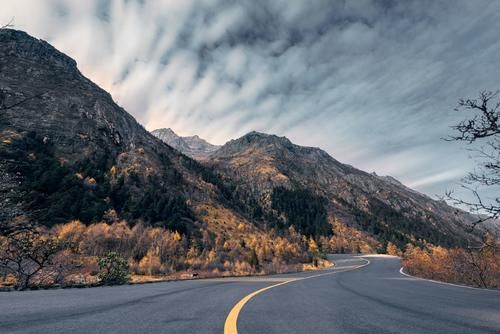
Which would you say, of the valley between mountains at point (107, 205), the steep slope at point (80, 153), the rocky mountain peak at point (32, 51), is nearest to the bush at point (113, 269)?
the valley between mountains at point (107, 205)

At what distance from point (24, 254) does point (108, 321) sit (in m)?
11.7

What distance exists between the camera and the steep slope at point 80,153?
5972 cm

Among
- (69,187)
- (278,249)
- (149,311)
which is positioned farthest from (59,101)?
(149,311)

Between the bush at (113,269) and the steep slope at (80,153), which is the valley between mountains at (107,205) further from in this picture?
the steep slope at (80,153)

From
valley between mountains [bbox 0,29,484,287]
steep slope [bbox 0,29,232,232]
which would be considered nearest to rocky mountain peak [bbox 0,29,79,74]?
steep slope [bbox 0,29,232,232]

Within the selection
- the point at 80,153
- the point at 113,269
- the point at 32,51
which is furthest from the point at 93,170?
the point at 32,51

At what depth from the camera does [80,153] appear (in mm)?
82000

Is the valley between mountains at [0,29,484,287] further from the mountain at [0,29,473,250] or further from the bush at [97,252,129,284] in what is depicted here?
the mountain at [0,29,473,250]

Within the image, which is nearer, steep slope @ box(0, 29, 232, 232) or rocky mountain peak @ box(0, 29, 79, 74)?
steep slope @ box(0, 29, 232, 232)

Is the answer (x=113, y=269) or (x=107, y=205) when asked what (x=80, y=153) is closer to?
(x=107, y=205)

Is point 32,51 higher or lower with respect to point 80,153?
higher

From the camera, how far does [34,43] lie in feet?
443

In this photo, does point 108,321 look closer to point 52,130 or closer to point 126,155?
point 52,130

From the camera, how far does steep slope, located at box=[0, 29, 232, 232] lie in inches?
2351
